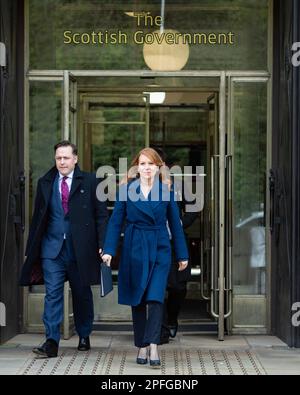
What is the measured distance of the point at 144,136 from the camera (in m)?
11.1

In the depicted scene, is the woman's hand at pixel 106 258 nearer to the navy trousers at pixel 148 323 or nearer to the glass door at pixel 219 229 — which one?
the navy trousers at pixel 148 323

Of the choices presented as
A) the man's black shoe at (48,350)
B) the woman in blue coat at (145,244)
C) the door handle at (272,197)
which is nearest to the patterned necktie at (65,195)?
the woman in blue coat at (145,244)

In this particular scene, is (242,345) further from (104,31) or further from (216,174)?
(104,31)

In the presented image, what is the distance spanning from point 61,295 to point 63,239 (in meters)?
0.49

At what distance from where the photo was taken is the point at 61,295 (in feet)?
29.4

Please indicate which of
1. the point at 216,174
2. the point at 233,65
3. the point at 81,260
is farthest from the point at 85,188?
the point at 233,65

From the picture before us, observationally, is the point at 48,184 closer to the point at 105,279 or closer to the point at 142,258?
the point at 105,279

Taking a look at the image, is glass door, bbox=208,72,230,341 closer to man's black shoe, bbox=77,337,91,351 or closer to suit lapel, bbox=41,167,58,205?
man's black shoe, bbox=77,337,91,351

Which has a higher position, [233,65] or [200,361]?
[233,65]

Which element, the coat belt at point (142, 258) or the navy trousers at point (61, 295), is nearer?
the coat belt at point (142, 258)

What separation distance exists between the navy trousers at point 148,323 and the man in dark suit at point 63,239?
2.28 feet

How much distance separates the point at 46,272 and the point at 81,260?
327 mm

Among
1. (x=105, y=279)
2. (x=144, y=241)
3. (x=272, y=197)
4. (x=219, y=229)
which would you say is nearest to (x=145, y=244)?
(x=144, y=241)

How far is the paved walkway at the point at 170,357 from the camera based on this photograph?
8.32 m
